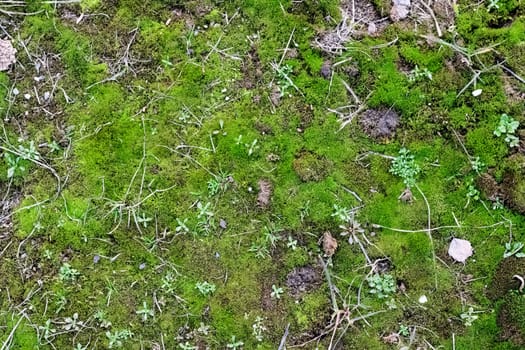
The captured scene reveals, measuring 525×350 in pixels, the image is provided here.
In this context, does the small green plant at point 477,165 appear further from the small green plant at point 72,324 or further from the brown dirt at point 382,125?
the small green plant at point 72,324

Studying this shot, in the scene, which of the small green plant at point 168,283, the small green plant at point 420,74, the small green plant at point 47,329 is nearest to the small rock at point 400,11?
the small green plant at point 420,74

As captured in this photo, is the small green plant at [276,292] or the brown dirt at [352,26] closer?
the small green plant at [276,292]

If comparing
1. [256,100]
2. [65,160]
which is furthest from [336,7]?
[65,160]

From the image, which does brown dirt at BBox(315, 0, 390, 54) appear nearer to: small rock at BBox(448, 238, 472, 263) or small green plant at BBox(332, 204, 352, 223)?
small green plant at BBox(332, 204, 352, 223)

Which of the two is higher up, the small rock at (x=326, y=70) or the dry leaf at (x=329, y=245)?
the small rock at (x=326, y=70)

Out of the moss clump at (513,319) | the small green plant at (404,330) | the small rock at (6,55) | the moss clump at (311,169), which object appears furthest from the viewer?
the small rock at (6,55)

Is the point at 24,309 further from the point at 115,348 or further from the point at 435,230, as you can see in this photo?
the point at 435,230

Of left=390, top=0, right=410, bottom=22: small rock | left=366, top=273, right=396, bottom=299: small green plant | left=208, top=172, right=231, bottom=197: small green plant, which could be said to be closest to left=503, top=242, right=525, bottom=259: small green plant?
left=366, top=273, right=396, bottom=299: small green plant

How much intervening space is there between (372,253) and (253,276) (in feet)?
2.95

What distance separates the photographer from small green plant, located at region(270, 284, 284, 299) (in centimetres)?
397

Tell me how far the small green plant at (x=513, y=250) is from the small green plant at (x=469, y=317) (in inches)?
18.2

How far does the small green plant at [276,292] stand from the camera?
13.0ft

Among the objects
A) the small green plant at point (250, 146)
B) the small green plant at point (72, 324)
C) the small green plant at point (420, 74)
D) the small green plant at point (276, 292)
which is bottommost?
the small green plant at point (72, 324)

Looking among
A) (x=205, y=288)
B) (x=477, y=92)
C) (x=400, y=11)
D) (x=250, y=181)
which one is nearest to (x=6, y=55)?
(x=250, y=181)
